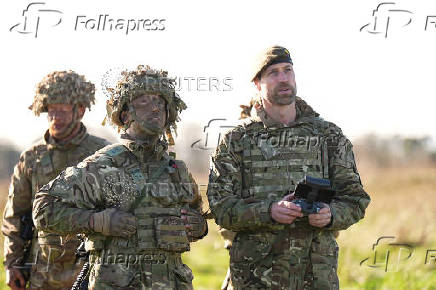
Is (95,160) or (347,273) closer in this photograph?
(95,160)

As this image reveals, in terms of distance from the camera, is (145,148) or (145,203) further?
(145,148)

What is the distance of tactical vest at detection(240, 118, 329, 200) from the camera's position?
6.34 metres

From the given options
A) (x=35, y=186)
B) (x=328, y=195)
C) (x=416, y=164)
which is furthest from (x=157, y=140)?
(x=416, y=164)

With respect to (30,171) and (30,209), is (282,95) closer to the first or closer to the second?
(30,171)

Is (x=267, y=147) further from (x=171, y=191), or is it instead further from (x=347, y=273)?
(x=347, y=273)

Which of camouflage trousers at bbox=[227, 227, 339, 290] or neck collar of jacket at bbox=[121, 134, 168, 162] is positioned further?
camouflage trousers at bbox=[227, 227, 339, 290]

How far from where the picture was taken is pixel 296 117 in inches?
261

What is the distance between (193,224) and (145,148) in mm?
727

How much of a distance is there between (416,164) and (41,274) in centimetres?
3888

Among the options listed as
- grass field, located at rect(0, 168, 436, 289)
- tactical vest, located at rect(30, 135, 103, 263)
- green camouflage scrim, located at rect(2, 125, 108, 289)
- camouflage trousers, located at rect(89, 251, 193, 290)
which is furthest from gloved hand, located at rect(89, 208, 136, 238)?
grass field, located at rect(0, 168, 436, 289)

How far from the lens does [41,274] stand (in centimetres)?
788

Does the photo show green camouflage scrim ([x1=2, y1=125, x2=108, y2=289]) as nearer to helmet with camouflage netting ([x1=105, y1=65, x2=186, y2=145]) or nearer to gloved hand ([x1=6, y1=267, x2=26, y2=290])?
gloved hand ([x1=6, y1=267, x2=26, y2=290])

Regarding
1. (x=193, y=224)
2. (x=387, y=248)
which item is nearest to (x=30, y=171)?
(x=193, y=224)

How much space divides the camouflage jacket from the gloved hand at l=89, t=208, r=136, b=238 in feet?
7.56
